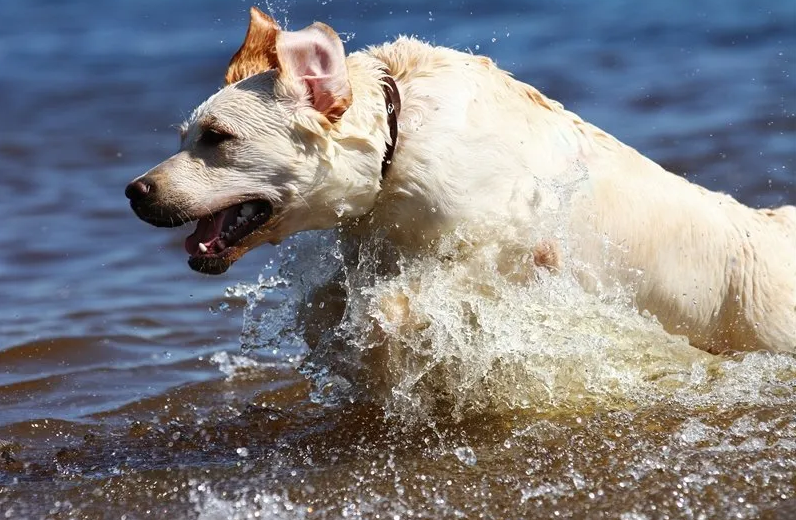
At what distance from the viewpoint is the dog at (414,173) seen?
461 centimetres

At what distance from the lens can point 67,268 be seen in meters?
8.62

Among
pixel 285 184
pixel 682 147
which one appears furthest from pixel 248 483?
pixel 682 147

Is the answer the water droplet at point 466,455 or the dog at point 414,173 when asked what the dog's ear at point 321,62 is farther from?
the water droplet at point 466,455

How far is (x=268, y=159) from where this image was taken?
181 inches

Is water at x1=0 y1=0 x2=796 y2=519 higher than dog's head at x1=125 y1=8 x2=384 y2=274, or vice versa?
dog's head at x1=125 y1=8 x2=384 y2=274

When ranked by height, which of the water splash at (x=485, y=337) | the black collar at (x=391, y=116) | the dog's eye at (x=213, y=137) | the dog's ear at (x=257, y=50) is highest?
the dog's ear at (x=257, y=50)

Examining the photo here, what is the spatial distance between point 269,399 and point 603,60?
8.89 metres

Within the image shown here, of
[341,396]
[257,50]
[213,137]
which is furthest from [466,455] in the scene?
[257,50]

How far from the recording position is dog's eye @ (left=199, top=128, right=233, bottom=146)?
4.63m

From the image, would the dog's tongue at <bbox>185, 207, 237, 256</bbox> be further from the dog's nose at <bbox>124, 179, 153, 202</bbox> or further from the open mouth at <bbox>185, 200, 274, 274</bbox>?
the dog's nose at <bbox>124, 179, 153, 202</bbox>

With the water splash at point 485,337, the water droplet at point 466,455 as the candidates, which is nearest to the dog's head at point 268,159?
the water splash at point 485,337

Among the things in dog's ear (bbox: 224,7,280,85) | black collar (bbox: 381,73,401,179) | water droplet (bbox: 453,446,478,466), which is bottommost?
water droplet (bbox: 453,446,478,466)

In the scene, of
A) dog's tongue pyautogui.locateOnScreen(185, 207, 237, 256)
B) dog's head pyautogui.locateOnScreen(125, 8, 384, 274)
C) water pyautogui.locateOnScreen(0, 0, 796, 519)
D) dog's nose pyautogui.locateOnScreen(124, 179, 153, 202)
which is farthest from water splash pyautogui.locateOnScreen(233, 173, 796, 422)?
dog's nose pyautogui.locateOnScreen(124, 179, 153, 202)

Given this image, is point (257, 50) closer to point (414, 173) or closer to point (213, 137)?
point (213, 137)
